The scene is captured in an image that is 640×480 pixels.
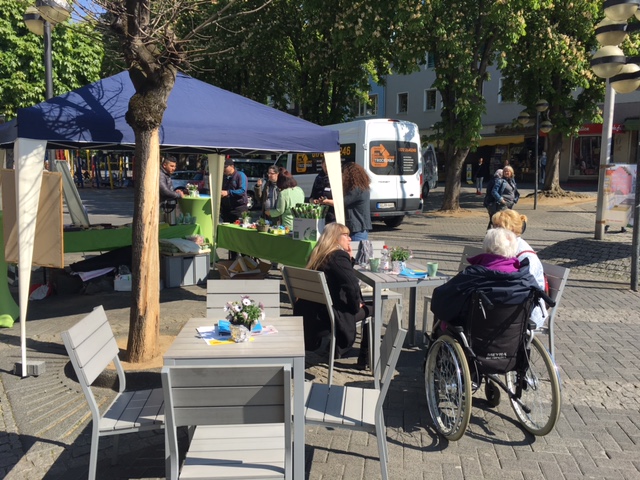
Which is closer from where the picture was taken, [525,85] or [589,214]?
[589,214]

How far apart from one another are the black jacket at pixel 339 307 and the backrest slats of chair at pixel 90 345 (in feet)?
5.45

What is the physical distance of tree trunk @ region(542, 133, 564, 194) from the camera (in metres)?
21.6

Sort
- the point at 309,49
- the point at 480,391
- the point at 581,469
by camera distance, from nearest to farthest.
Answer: the point at 581,469 < the point at 480,391 < the point at 309,49

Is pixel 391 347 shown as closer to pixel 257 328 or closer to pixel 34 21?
pixel 257 328

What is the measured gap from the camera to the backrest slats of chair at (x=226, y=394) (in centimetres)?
249

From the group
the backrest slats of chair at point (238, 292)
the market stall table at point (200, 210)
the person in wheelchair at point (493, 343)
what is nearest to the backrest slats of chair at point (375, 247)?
the backrest slats of chair at point (238, 292)

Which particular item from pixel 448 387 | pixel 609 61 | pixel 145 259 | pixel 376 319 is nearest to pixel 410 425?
pixel 448 387

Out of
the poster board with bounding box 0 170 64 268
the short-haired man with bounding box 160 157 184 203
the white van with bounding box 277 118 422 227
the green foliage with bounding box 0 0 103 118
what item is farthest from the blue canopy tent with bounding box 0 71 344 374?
the green foliage with bounding box 0 0 103 118

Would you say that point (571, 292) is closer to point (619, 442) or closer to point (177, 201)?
point (619, 442)

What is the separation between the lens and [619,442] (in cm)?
388

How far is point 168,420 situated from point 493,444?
233cm

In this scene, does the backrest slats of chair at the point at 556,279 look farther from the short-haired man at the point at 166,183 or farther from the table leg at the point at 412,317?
the short-haired man at the point at 166,183

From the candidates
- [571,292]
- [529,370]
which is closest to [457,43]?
[571,292]

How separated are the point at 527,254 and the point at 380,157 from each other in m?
11.3
